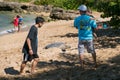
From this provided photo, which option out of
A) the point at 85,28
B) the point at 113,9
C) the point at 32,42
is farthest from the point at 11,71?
the point at 113,9

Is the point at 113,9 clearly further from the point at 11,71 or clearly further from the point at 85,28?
the point at 11,71

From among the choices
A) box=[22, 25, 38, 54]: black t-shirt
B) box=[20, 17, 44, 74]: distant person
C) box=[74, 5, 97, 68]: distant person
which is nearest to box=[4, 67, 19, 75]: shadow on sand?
box=[20, 17, 44, 74]: distant person

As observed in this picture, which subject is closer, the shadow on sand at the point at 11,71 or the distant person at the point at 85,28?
the distant person at the point at 85,28

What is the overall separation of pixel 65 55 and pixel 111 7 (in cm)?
492

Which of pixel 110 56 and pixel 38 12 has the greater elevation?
pixel 110 56

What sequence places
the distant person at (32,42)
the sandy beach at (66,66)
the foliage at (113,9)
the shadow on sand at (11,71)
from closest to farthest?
1. the sandy beach at (66,66)
2. the distant person at (32,42)
3. the shadow on sand at (11,71)
4. the foliage at (113,9)

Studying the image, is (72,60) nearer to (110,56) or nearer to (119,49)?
(110,56)

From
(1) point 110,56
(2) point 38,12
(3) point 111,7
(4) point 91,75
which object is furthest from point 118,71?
(2) point 38,12

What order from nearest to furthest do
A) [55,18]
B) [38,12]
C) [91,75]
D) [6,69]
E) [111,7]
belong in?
1. [91,75]
2. [6,69]
3. [111,7]
4. [55,18]
5. [38,12]

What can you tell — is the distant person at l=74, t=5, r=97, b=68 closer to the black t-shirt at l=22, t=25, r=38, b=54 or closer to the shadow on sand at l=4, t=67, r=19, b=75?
the black t-shirt at l=22, t=25, r=38, b=54

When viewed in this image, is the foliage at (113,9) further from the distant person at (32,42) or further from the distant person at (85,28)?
the distant person at (32,42)

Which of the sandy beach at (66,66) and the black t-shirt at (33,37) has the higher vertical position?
the black t-shirt at (33,37)

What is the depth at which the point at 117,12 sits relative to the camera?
16219 millimetres

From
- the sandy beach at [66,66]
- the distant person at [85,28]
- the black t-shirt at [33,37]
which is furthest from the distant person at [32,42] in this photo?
the distant person at [85,28]
